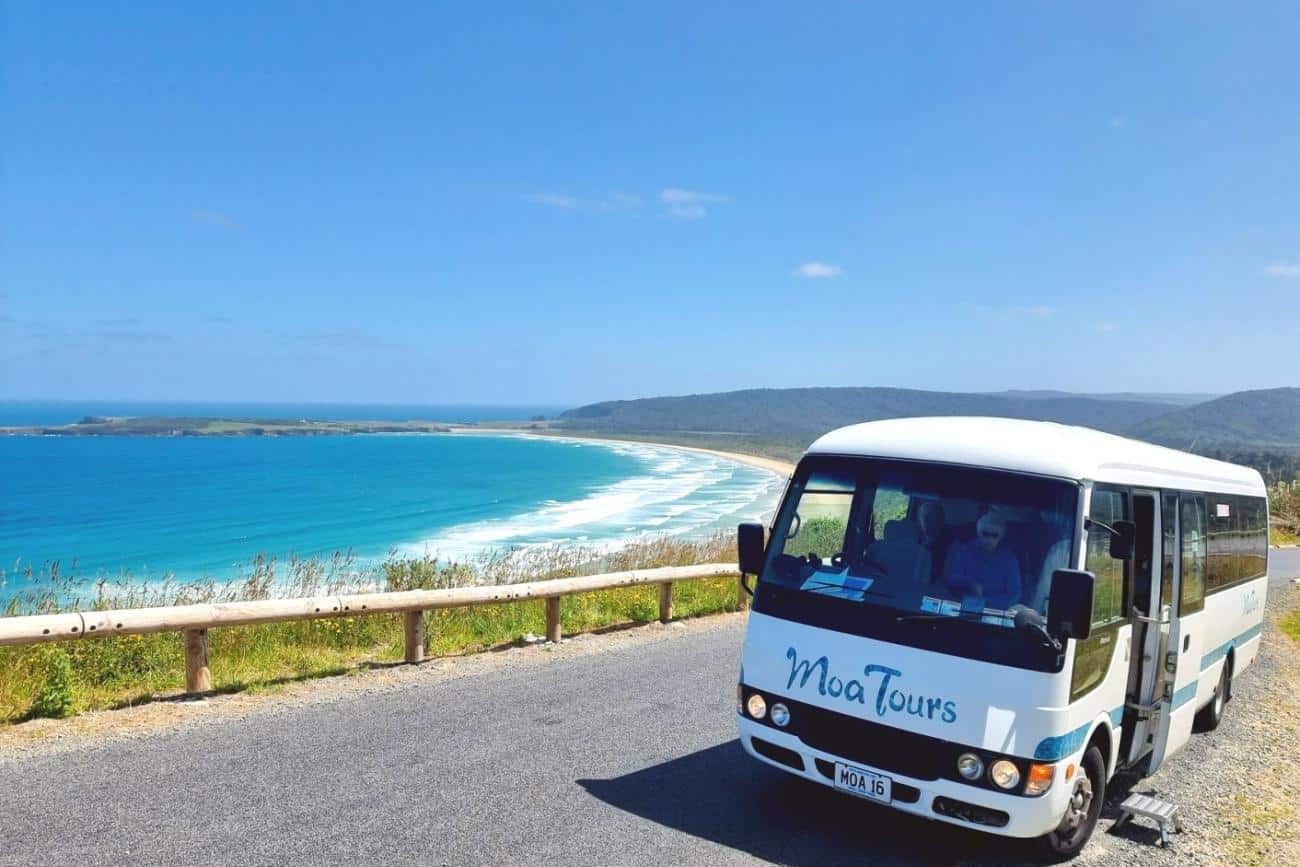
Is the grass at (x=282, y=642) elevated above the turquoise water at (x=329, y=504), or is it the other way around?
the grass at (x=282, y=642)

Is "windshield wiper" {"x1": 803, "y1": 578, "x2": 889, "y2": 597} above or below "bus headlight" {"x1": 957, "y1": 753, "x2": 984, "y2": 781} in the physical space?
above

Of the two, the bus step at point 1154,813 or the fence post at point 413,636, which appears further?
the fence post at point 413,636

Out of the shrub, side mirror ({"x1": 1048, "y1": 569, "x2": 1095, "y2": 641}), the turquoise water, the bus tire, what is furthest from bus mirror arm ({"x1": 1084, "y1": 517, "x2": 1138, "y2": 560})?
the turquoise water

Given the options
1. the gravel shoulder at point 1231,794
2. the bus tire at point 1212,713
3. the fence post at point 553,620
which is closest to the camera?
the gravel shoulder at point 1231,794

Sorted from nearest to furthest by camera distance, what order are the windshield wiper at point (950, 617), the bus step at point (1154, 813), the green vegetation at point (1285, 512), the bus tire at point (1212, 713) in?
the windshield wiper at point (950, 617) → the bus step at point (1154, 813) → the bus tire at point (1212, 713) → the green vegetation at point (1285, 512)

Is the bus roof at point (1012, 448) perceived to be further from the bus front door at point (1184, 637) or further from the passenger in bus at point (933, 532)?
the bus front door at point (1184, 637)

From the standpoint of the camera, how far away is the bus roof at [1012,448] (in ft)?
16.6

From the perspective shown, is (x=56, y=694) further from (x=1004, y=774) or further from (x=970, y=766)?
(x=1004, y=774)

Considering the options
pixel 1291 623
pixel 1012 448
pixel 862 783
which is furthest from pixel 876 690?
pixel 1291 623

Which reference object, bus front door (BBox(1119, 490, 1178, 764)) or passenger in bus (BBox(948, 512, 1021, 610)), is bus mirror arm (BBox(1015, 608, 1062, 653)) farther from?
bus front door (BBox(1119, 490, 1178, 764))

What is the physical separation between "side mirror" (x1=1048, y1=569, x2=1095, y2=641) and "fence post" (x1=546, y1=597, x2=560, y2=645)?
6.73 m

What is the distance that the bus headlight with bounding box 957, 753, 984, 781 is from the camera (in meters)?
4.56

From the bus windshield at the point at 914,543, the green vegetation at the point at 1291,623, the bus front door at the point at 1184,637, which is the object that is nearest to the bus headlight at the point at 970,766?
the bus windshield at the point at 914,543

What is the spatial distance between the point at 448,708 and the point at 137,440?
640ft
